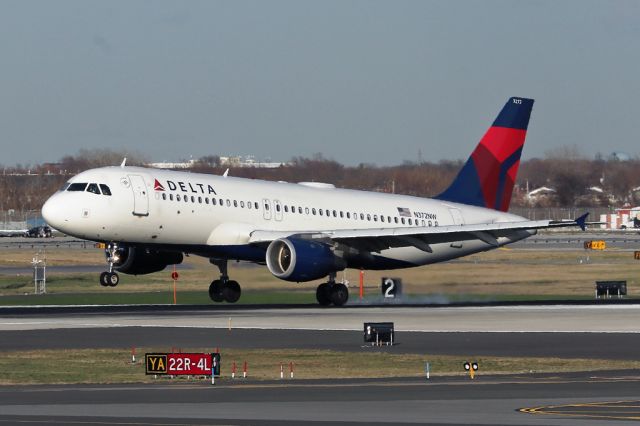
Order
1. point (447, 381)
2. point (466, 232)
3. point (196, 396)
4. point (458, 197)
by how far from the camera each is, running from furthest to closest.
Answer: point (458, 197) → point (466, 232) → point (447, 381) → point (196, 396)

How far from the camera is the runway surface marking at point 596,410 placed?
965 inches

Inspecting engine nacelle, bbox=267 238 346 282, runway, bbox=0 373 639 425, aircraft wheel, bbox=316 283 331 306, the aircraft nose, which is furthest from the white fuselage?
runway, bbox=0 373 639 425

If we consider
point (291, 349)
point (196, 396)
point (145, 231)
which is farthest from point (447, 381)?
point (145, 231)

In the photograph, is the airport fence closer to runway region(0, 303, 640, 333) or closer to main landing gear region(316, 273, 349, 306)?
main landing gear region(316, 273, 349, 306)

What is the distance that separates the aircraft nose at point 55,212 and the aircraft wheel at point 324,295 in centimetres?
1208

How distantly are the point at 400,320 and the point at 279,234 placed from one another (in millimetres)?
8710

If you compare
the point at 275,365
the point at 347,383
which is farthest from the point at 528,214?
the point at 347,383

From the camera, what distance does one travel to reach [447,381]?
103 feet

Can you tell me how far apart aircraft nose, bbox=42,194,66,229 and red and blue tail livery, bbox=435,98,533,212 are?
21.5m

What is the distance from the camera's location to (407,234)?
58.6 m

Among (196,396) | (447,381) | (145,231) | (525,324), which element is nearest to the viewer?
(196,396)

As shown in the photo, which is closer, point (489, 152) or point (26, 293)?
point (489, 152)

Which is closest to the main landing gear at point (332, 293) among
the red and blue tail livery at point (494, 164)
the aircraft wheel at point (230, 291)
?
the aircraft wheel at point (230, 291)

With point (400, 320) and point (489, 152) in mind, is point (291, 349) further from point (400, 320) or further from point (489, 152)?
point (489, 152)
